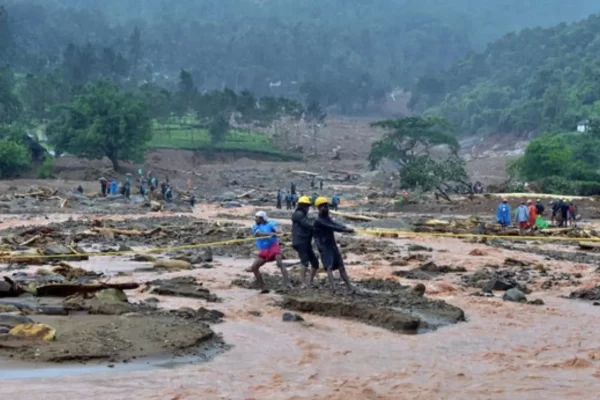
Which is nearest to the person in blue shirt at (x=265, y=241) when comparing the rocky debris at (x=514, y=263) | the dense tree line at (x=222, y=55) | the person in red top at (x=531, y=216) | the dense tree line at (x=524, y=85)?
the rocky debris at (x=514, y=263)

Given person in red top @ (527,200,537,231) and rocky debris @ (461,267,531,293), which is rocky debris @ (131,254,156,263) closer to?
rocky debris @ (461,267,531,293)

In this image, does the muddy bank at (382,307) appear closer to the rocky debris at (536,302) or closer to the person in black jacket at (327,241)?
the person in black jacket at (327,241)

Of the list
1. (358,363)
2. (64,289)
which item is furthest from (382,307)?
(64,289)

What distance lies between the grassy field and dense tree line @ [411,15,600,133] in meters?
30.0

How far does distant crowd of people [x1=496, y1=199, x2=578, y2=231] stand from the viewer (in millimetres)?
27938

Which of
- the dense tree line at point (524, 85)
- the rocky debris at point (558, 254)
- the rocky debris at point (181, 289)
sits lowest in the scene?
the rocky debris at point (558, 254)

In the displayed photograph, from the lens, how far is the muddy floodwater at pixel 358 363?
Result: 28.2ft

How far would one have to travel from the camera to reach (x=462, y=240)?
86.8ft

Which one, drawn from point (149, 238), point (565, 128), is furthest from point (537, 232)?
point (565, 128)

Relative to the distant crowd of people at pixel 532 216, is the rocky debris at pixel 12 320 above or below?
below

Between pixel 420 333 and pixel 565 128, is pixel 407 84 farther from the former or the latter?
pixel 420 333

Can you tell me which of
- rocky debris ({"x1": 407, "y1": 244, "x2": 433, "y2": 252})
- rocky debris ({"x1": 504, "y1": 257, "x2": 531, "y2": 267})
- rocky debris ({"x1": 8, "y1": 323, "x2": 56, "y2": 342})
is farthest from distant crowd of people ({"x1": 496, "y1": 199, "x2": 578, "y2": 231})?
rocky debris ({"x1": 8, "y1": 323, "x2": 56, "y2": 342})

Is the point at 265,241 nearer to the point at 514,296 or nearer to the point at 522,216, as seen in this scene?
the point at 514,296

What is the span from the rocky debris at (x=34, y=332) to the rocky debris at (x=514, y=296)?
24.4 feet
